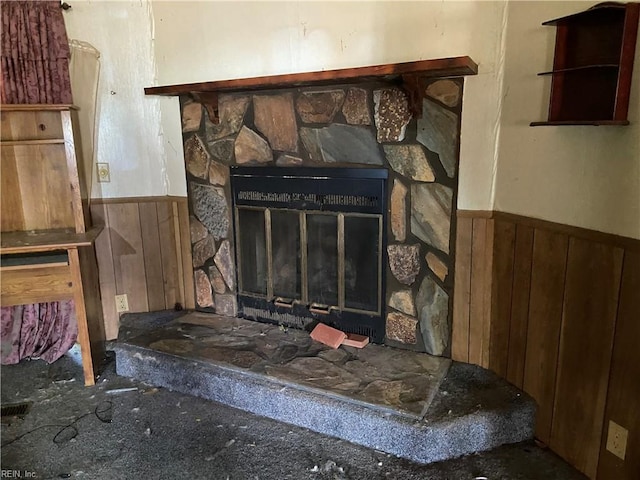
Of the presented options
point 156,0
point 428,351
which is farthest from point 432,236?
point 156,0

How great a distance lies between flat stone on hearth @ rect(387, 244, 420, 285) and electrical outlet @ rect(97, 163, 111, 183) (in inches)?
65.8

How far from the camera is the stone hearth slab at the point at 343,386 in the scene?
185 cm

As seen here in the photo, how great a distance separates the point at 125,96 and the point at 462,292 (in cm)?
211

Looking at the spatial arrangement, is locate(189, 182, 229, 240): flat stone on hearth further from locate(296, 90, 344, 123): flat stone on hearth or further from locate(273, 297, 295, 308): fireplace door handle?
locate(296, 90, 344, 123): flat stone on hearth

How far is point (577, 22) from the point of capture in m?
1.59

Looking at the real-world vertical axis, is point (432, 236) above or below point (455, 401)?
above

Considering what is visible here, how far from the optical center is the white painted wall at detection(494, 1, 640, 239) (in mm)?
1516

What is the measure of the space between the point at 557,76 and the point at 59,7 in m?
2.42

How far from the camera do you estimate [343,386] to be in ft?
6.64

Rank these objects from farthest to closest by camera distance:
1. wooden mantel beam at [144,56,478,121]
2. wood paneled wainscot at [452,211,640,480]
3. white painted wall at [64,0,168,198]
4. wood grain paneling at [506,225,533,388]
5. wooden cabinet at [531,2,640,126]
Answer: white painted wall at [64,0,168,198], wood grain paneling at [506,225,533,388], wooden mantel beam at [144,56,478,121], wood paneled wainscot at [452,211,640,480], wooden cabinet at [531,2,640,126]

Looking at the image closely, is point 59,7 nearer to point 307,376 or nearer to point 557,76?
point 307,376

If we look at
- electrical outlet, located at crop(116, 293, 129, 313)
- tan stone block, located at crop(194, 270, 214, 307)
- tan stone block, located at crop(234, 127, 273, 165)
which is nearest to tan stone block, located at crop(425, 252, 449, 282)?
tan stone block, located at crop(234, 127, 273, 165)

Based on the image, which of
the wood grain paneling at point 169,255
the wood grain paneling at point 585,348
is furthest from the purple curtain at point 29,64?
the wood grain paneling at point 585,348

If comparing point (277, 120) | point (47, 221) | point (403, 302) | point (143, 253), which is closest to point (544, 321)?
point (403, 302)
